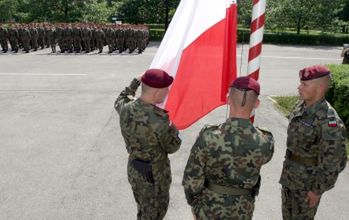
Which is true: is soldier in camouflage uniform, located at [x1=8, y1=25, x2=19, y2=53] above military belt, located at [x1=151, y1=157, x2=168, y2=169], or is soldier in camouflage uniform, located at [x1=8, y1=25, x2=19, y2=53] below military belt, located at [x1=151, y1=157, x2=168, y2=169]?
below

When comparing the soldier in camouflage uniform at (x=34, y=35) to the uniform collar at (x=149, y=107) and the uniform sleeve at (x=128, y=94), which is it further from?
the uniform collar at (x=149, y=107)

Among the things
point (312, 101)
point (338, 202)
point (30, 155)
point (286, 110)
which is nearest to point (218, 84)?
point (312, 101)

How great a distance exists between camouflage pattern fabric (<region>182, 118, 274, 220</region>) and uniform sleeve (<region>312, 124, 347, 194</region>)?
60cm

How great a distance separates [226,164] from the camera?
8.21 ft

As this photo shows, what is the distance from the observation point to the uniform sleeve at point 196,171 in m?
2.53

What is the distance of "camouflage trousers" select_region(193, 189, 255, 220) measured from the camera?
263 centimetres

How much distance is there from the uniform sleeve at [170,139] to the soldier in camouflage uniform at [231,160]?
55 centimetres

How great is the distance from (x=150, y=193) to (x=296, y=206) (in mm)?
1297

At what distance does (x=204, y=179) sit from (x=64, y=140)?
4.77 metres

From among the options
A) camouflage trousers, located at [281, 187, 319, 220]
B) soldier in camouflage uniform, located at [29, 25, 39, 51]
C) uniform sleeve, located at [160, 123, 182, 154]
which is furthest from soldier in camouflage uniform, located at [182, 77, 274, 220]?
soldier in camouflage uniform, located at [29, 25, 39, 51]

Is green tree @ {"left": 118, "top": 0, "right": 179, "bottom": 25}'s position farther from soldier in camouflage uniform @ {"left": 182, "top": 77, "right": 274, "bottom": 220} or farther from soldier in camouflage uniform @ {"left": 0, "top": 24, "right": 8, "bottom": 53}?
soldier in camouflage uniform @ {"left": 182, "top": 77, "right": 274, "bottom": 220}

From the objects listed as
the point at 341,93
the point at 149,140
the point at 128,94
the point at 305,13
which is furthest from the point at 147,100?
the point at 305,13

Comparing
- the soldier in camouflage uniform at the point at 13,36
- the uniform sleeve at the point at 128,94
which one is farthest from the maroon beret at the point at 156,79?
the soldier in camouflage uniform at the point at 13,36

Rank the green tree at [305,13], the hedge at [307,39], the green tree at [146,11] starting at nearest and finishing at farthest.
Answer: the hedge at [307,39]
the green tree at [305,13]
the green tree at [146,11]
